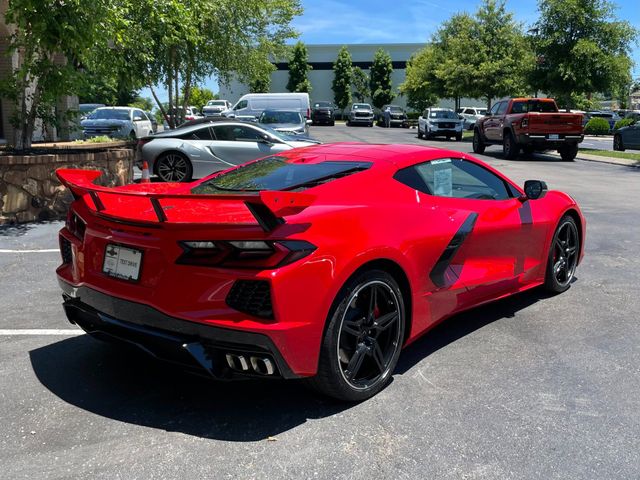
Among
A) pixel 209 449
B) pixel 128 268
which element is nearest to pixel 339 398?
pixel 209 449

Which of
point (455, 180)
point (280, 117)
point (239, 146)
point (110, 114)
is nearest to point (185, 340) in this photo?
point (455, 180)

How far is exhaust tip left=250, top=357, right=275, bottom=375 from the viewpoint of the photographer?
3.02m

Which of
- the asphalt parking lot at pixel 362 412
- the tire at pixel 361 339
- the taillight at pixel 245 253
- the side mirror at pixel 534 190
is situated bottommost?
the asphalt parking lot at pixel 362 412

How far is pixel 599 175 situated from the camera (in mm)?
16688

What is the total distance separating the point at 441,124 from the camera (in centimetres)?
3297

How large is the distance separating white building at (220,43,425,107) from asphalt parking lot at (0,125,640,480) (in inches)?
2907

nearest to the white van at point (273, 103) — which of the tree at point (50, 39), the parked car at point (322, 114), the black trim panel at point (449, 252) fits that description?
the tree at point (50, 39)

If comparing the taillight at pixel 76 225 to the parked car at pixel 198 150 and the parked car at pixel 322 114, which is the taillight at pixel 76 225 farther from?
the parked car at pixel 322 114

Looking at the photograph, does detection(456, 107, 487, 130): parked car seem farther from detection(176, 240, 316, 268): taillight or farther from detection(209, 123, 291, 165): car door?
detection(176, 240, 316, 268): taillight

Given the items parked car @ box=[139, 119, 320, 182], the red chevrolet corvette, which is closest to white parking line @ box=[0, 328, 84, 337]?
the red chevrolet corvette

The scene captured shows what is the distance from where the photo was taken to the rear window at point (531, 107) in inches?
838

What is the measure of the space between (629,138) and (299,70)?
171ft

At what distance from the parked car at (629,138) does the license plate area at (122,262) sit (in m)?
24.9

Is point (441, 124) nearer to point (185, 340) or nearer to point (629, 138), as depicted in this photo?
point (629, 138)
